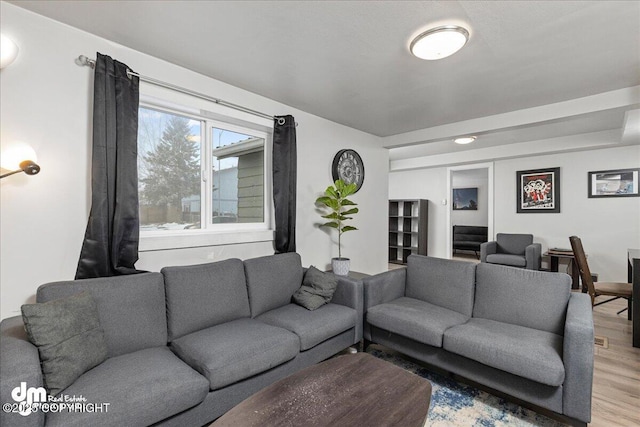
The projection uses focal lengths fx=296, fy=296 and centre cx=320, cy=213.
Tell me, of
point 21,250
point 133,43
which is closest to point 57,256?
point 21,250

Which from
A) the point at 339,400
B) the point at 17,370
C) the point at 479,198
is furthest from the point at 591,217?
the point at 17,370

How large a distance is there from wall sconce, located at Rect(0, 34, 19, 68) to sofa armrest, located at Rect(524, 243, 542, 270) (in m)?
6.25

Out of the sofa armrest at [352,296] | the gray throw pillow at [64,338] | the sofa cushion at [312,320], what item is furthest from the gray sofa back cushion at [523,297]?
the gray throw pillow at [64,338]

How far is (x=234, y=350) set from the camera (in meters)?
1.77

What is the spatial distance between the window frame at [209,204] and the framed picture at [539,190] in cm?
492

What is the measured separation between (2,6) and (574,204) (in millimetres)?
7062

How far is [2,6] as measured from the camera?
1.71 meters

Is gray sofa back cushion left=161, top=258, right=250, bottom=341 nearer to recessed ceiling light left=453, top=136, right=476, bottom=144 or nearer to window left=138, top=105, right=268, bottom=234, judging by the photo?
window left=138, top=105, right=268, bottom=234

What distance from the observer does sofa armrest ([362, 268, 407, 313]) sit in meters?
2.68

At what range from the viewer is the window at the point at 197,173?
241 cm

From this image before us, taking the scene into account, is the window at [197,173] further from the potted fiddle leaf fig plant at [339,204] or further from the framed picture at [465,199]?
the framed picture at [465,199]

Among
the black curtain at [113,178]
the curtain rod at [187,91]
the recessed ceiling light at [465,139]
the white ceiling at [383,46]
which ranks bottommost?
the black curtain at [113,178]

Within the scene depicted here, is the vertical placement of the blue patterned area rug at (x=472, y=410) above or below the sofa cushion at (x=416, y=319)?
below

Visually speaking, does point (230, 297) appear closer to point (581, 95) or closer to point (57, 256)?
point (57, 256)
